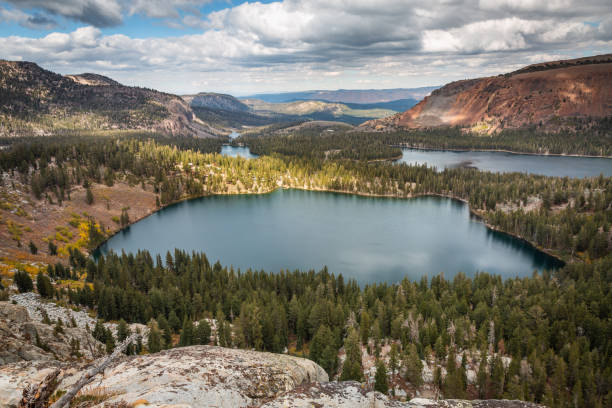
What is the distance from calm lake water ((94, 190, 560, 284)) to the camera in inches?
3369

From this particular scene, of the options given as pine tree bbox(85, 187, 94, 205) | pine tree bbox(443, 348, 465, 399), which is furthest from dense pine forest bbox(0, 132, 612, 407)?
pine tree bbox(85, 187, 94, 205)

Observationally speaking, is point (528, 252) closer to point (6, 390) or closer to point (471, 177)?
point (471, 177)

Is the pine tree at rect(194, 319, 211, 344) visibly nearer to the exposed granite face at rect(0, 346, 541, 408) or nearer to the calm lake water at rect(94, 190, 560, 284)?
the exposed granite face at rect(0, 346, 541, 408)

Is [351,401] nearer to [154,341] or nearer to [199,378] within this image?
[199,378]

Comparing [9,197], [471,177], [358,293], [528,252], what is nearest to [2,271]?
[9,197]

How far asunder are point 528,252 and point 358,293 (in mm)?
61142

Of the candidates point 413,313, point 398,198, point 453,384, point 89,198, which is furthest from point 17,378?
point 398,198

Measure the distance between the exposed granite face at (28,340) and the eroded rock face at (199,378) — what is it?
35.9 ft

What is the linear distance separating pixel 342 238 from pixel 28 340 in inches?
3253

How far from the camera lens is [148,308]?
5706cm

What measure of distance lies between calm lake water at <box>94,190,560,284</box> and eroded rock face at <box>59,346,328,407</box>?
201 feet

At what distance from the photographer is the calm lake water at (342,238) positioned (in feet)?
281

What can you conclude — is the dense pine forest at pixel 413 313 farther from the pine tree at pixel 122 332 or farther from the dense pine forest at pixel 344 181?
the dense pine forest at pixel 344 181

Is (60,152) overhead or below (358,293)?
overhead
